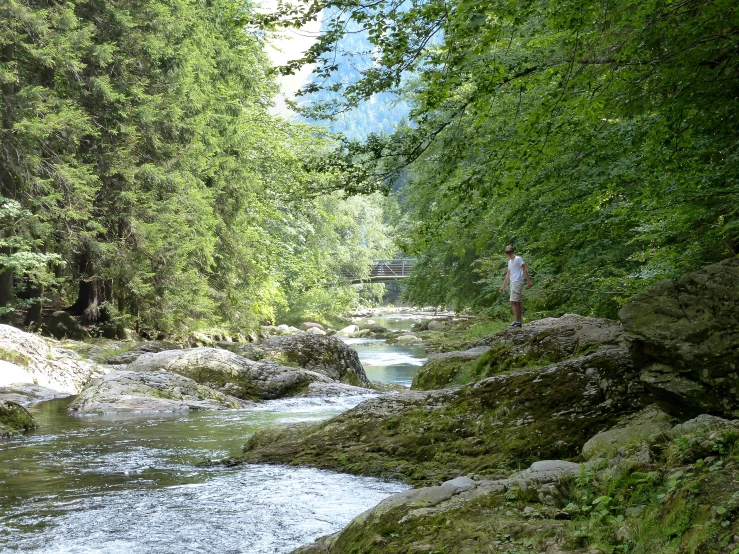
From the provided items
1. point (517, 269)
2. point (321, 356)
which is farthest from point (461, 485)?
point (321, 356)

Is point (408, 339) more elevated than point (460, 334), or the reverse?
point (460, 334)

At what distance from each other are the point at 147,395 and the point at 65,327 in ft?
28.9

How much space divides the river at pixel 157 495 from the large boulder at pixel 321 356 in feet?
19.9

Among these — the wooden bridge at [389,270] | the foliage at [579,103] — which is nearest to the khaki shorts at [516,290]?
the foliage at [579,103]

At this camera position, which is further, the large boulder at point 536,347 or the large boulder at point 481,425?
the large boulder at point 536,347

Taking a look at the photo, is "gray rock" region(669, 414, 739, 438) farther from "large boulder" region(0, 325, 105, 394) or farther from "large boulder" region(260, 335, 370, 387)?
"large boulder" region(0, 325, 105, 394)

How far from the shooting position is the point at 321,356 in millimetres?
17156

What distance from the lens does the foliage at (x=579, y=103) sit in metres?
5.84

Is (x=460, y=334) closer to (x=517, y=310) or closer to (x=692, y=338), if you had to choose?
(x=517, y=310)

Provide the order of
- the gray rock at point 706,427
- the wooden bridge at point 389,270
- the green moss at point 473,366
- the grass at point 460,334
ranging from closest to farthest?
the gray rock at point 706,427, the green moss at point 473,366, the grass at point 460,334, the wooden bridge at point 389,270

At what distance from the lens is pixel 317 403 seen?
525 inches

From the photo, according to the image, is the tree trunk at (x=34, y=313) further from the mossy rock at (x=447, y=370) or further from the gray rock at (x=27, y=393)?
the mossy rock at (x=447, y=370)

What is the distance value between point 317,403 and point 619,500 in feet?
32.3

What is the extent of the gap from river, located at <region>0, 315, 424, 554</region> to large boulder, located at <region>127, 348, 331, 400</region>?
12.0 feet
